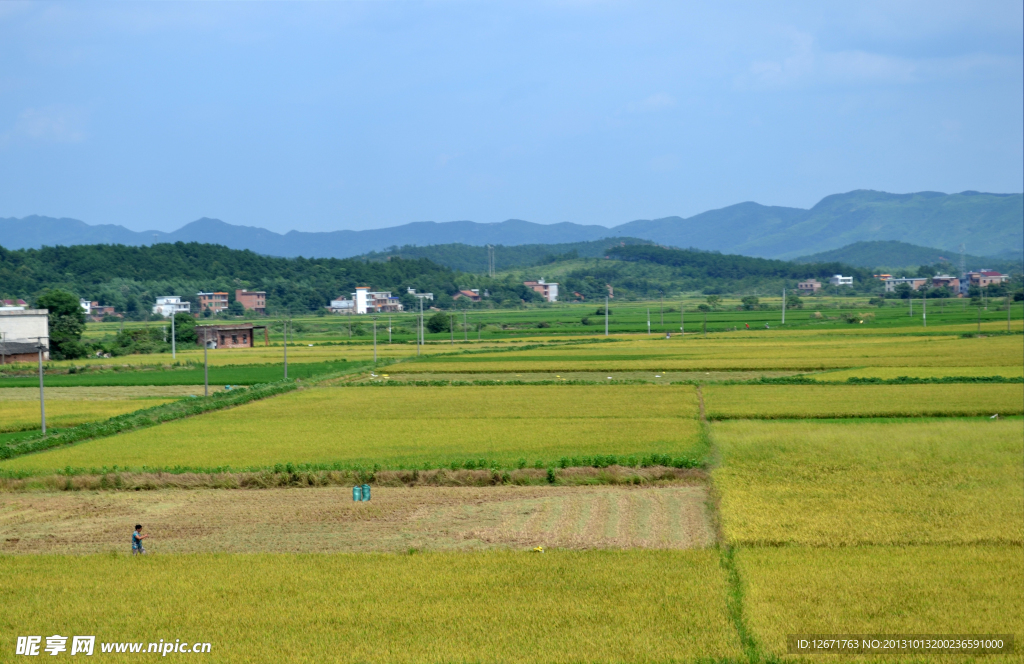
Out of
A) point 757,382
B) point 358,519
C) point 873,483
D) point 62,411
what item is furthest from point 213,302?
point 873,483

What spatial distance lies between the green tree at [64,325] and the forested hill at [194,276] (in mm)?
28732

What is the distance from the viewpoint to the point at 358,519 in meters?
14.0

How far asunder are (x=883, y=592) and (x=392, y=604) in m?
5.31

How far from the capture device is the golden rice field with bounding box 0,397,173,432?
23625mm

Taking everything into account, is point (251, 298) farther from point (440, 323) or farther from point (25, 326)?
point (25, 326)

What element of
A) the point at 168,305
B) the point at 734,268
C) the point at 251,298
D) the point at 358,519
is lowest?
the point at 358,519

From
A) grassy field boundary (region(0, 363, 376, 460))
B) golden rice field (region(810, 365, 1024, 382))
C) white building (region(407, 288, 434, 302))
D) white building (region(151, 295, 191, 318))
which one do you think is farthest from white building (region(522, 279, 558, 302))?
grassy field boundary (region(0, 363, 376, 460))

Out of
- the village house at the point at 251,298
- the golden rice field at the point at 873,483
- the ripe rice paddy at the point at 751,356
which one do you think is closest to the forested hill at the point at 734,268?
the village house at the point at 251,298

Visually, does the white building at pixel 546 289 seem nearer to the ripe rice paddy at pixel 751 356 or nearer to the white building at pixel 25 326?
the ripe rice paddy at pixel 751 356

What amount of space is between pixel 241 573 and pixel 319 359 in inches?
1411

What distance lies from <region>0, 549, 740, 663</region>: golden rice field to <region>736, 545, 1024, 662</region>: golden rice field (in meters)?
0.51

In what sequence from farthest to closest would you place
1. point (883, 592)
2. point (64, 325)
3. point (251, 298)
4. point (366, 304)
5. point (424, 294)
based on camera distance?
1. point (424, 294)
2. point (366, 304)
3. point (251, 298)
4. point (64, 325)
5. point (883, 592)

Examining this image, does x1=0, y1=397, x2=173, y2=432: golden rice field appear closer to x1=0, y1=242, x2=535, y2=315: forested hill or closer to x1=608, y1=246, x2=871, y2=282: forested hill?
x1=0, y1=242, x2=535, y2=315: forested hill

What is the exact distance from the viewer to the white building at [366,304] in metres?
107
